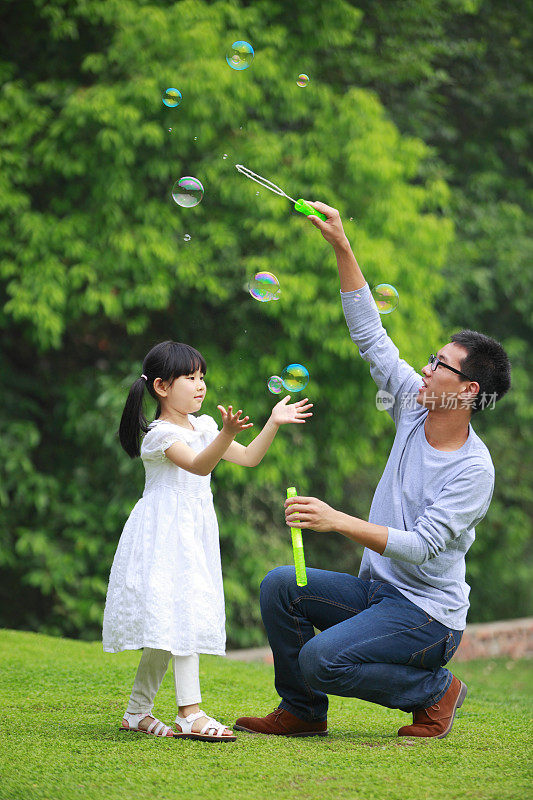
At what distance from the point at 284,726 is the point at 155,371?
3.86 feet

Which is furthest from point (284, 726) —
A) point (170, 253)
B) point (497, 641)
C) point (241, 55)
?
point (497, 641)

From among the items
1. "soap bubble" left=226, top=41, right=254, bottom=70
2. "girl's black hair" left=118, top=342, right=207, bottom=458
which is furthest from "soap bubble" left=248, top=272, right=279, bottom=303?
"soap bubble" left=226, top=41, right=254, bottom=70

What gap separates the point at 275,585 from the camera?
10.2 feet

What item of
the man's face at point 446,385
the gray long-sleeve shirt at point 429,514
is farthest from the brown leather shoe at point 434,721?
the man's face at point 446,385

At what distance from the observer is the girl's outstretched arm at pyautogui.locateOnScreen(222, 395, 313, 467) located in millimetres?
3037

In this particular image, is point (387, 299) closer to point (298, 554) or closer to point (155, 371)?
point (155, 371)

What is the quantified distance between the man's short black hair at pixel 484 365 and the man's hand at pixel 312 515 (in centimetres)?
66

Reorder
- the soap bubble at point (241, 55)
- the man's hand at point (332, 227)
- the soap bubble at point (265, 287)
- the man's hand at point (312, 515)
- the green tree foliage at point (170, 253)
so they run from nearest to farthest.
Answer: the man's hand at point (312, 515), the man's hand at point (332, 227), the soap bubble at point (265, 287), the soap bubble at point (241, 55), the green tree foliage at point (170, 253)

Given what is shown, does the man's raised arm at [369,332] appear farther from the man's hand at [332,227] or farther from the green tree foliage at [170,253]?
the green tree foliage at [170,253]

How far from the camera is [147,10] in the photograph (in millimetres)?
6355

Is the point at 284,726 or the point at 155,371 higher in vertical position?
the point at 155,371

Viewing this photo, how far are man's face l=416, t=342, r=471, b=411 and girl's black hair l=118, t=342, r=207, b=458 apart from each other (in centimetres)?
72

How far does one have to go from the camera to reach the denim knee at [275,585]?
122 inches

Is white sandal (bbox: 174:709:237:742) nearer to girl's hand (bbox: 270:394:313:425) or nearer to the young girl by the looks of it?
the young girl
